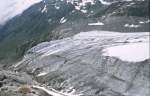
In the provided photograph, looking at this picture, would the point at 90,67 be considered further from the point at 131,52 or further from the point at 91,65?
the point at 131,52

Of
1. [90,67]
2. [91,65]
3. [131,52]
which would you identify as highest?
[131,52]

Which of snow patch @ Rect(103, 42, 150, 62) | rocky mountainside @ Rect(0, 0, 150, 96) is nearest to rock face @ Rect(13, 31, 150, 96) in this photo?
rocky mountainside @ Rect(0, 0, 150, 96)

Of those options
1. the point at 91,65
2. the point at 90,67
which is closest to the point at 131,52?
the point at 91,65

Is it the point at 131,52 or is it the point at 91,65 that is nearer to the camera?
the point at 131,52

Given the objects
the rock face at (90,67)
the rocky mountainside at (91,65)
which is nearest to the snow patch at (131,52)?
the rocky mountainside at (91,65)

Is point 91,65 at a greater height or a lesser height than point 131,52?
lesser

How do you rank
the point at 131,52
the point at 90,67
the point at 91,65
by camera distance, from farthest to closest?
the point at 91,65, the point at 90,67, the point at 131,52

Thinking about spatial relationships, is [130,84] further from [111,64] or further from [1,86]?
[1,86]

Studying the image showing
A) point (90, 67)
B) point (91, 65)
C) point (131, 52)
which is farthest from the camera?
point (91, 65)

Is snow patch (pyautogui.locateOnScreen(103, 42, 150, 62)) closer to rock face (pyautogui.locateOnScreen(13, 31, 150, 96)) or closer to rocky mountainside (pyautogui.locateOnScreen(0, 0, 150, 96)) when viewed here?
rocky mountainside (pyautogui.locateOnScreen(0, 0, 150, 96))
